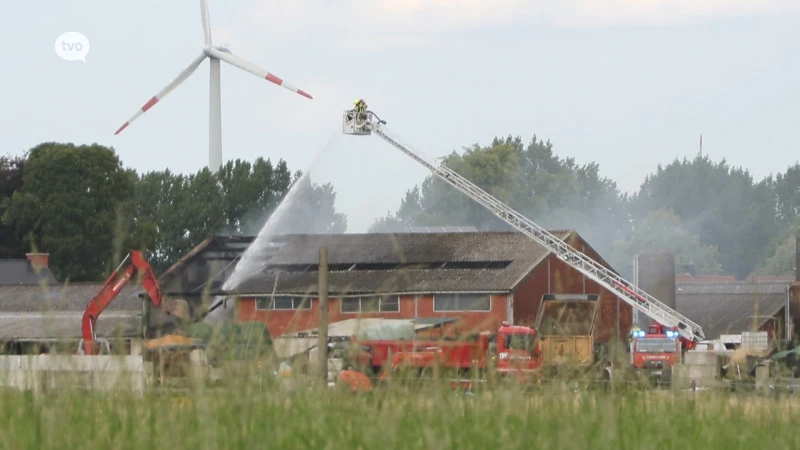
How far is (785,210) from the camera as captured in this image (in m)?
167

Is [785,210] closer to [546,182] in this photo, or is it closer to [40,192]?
[546,182]

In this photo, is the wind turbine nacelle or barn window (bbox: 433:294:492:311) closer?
barn window (bbox: 433:294:492:311)

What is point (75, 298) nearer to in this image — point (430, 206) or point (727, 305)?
point (727, 305)

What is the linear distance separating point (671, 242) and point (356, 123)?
84.7 m

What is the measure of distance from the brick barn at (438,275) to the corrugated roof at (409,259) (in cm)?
5

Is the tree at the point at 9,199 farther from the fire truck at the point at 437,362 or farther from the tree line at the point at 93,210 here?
the fire truck at the point at 437,362

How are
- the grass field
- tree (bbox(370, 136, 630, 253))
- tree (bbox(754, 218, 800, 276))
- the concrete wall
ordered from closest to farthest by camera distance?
the grass field
the concrete wall
tree (bbox(370, 136, 630, 253))
tree (bbox(754, 218, 800, 276))

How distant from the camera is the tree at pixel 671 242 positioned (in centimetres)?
13338

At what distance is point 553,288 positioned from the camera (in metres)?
63.2

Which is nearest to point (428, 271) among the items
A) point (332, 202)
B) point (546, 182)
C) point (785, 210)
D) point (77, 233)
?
point (332, 202)

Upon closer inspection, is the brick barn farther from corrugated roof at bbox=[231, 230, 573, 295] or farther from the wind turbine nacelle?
the wind turbine nacelle

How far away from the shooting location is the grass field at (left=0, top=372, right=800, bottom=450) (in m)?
8.13

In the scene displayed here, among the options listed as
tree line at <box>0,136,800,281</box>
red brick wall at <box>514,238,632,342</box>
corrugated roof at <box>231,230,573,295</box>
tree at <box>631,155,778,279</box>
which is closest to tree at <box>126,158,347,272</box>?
tree line at <box>0,136,800,281</box>

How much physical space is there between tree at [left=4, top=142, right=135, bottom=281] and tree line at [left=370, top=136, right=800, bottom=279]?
1257 inches
